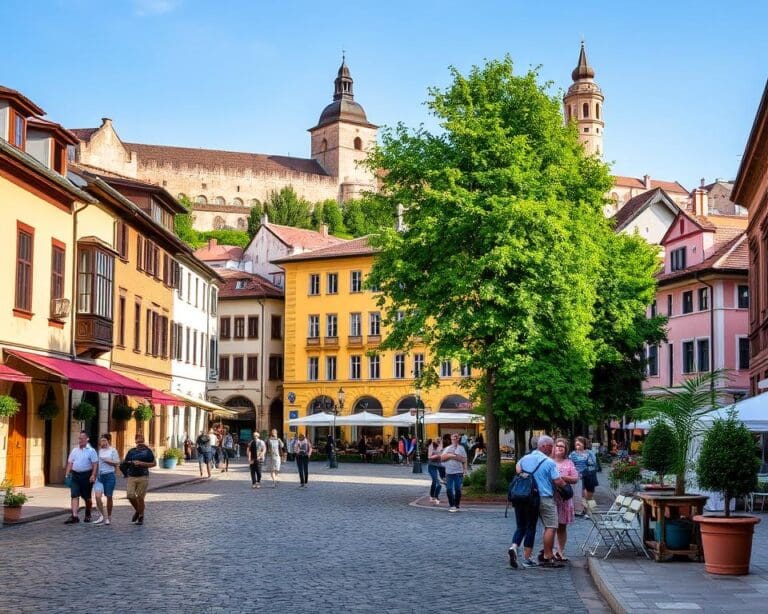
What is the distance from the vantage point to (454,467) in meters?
25.6

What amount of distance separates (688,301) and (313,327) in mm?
25727

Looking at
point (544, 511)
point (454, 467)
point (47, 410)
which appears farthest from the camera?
point (47, 410)

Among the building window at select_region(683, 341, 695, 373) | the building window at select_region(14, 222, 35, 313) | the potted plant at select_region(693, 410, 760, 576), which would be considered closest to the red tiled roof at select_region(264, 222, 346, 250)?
the building window at select_region(683, 341, 695, 373)

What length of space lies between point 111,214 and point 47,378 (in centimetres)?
1034

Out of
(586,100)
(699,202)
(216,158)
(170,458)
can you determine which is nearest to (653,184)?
(586,100)

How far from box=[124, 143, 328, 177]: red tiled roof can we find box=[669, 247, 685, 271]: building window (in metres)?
116

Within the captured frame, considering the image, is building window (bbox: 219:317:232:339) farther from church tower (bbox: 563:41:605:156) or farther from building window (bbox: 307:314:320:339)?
church tower (bbox: 563:41:605:156)

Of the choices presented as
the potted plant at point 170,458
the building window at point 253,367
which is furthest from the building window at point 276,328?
the potted plant at point 170,458

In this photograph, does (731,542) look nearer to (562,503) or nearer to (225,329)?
(562,503)

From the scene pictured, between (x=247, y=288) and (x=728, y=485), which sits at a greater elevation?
(x=247, y=288)

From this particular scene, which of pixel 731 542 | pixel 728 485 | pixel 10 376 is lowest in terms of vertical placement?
pixel 731 542

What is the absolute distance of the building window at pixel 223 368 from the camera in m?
79.5

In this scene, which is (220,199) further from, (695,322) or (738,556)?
(738,556)

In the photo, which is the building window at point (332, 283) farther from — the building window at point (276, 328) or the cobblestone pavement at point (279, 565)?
the cobblestone pavement at point (279, 565)
